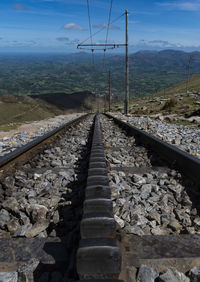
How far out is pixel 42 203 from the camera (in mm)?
2682

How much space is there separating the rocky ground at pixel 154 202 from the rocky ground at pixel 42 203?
1.58 ft

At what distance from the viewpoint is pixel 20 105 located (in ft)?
447

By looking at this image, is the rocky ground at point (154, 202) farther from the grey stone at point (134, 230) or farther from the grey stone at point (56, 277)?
the grey stone at point (56, 277)

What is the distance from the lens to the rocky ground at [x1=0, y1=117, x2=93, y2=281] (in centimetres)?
212

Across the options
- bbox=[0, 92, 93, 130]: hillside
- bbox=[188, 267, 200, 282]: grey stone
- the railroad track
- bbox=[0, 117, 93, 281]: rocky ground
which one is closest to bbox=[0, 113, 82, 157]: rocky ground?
the railroad track

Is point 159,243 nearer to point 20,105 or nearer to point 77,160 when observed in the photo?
point 77,160

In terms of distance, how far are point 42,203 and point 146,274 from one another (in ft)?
5.25

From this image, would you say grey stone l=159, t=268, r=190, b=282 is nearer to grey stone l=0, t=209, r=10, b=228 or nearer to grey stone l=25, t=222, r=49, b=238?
grey stone l=25, t=222, r=49, b=238

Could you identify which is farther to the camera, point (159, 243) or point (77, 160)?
point (77, 160)

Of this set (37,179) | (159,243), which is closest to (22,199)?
(37,179)

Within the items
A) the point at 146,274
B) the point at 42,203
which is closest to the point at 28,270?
the point at 146,274

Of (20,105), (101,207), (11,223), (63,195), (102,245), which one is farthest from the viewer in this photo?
(20,105)

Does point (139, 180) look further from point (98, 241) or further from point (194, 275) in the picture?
point (98, 241)

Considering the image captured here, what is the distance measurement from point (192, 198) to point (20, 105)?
14398 cm
